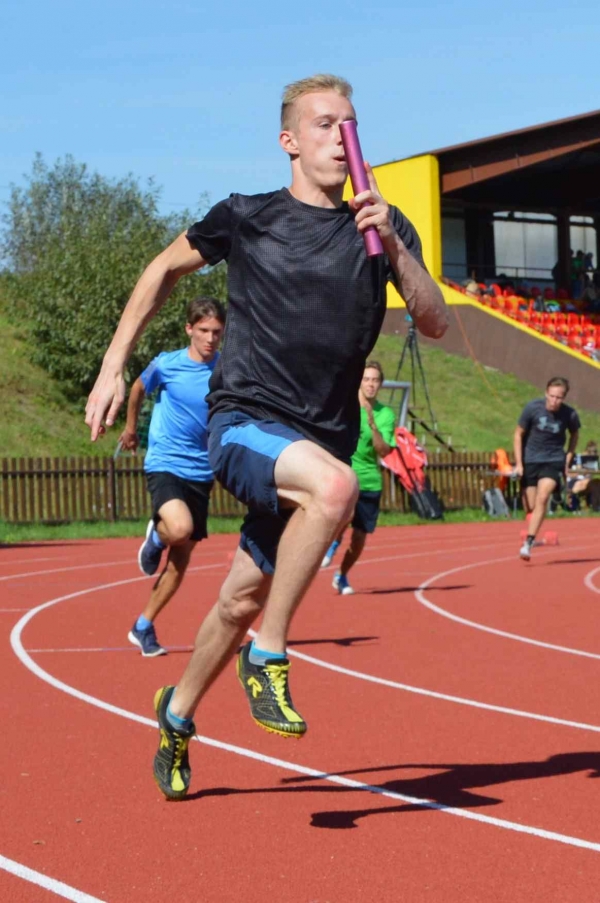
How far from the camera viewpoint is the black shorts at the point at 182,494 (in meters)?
9.17

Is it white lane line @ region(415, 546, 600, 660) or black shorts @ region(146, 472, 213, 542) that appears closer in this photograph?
black shorts @ region(146, 472, 213, 542)

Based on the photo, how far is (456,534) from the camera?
24359 millimetres

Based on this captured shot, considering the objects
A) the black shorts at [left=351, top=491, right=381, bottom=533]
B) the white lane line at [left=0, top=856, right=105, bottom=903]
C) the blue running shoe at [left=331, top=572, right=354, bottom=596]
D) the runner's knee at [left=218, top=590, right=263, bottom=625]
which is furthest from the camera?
the blue running shoe at [left=331, top=572, right=354, bottom=596]

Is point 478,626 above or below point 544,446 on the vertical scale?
below

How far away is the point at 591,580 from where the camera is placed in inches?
600

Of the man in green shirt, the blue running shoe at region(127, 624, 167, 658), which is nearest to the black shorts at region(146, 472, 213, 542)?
the blue running shoe at region(127, 624, 167, 658)

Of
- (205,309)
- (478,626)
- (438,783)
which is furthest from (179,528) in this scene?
(438,783)

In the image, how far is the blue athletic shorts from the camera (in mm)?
4496

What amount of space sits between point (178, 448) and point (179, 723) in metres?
4.40

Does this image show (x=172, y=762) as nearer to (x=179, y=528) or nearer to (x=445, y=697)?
(x=445, y=697)

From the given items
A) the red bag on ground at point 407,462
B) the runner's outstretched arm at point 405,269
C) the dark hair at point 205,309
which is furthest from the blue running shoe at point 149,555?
the red bag on ground at point 407,462

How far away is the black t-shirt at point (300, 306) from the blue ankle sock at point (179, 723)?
3.59 feet

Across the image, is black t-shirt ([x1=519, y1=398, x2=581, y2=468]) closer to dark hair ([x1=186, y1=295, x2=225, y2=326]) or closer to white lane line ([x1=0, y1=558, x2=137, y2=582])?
white lane line ([x1=0, y1=558, x2=137, y2=582])

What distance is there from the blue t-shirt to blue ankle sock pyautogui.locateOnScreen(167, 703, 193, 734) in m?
4.32
